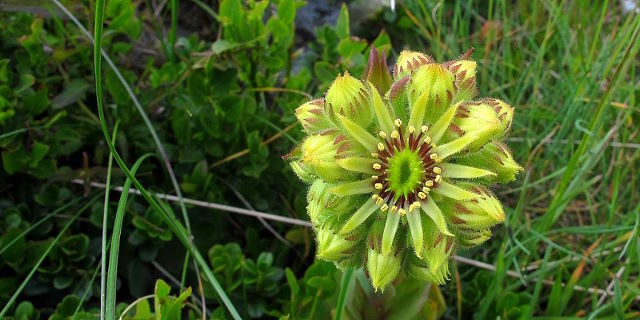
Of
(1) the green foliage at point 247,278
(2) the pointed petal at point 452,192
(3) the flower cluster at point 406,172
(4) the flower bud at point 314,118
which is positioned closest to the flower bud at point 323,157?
(3) the flower cluster at point 406,172

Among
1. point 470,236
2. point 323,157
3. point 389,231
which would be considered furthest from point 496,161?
point 323,157

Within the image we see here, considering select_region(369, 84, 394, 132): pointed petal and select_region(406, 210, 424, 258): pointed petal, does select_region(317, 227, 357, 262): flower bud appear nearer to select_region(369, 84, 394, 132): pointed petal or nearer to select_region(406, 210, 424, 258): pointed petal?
select_region(406, 210, 424, 258): pointed petal

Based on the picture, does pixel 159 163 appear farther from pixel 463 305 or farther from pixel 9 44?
pixel 463 305

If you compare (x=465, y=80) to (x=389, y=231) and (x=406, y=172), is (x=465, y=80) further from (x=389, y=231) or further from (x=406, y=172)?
(x=389, y=231)

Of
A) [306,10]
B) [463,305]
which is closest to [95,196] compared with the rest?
[463,305]

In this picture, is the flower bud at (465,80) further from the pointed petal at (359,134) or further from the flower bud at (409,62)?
the pointed petal at (359,134)
